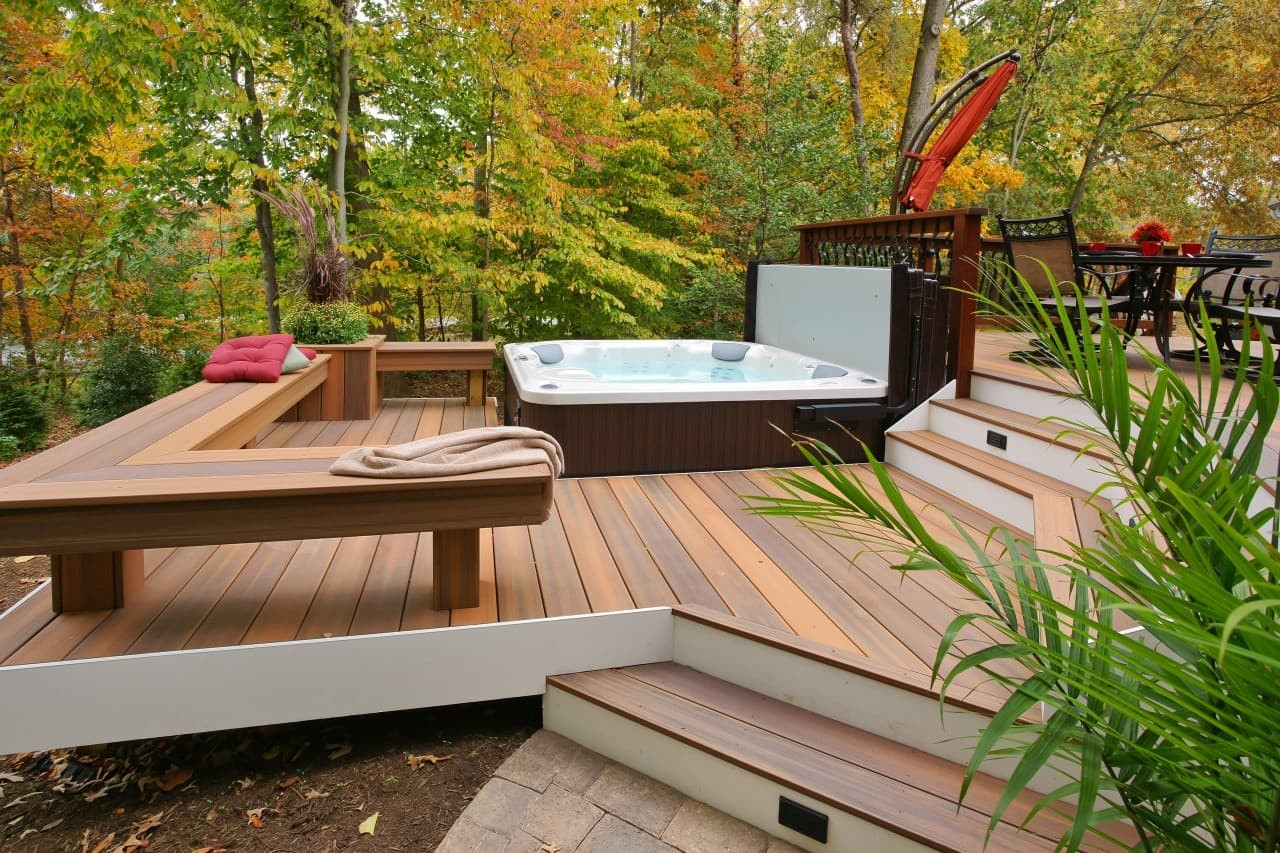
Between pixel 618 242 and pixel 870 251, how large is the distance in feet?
9.21

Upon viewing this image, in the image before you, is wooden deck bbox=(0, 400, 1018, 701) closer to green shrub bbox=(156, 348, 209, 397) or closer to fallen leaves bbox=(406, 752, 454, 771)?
fallen leaves bbox=(406, 752, 454, 771)

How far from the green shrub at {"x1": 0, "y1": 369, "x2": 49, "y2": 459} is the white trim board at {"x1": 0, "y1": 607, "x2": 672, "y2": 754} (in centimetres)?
487

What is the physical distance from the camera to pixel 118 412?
6367 mm

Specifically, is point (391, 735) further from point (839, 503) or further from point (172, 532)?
point (839, 503)

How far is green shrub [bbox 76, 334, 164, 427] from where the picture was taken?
631cm

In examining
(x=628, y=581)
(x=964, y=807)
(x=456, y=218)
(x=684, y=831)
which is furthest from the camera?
(x=456, y=218)

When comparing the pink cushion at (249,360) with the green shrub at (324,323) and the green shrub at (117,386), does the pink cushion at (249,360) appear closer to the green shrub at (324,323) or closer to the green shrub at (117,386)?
the green shrub at (324,323)

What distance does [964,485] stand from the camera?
338 centimetres

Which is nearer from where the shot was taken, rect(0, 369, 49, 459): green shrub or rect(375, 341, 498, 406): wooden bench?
rect(375, 341, 498, 406): wooden bench

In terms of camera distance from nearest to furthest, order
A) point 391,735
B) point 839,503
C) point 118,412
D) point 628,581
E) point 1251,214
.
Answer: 1. point 839,503
2. point 391,735
3. point 628,581
4. point 118,412
5. point 1251,214

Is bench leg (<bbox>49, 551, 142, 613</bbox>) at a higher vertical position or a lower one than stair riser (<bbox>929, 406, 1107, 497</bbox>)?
lower

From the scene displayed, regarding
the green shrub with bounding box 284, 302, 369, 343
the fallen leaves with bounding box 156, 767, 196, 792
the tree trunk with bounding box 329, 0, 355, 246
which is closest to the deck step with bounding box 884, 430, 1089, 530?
the fallen leaves with bounding box 156, 767, 196, 792

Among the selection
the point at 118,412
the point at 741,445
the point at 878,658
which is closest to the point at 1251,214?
the point at 741,445

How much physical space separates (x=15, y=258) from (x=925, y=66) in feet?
28.9
